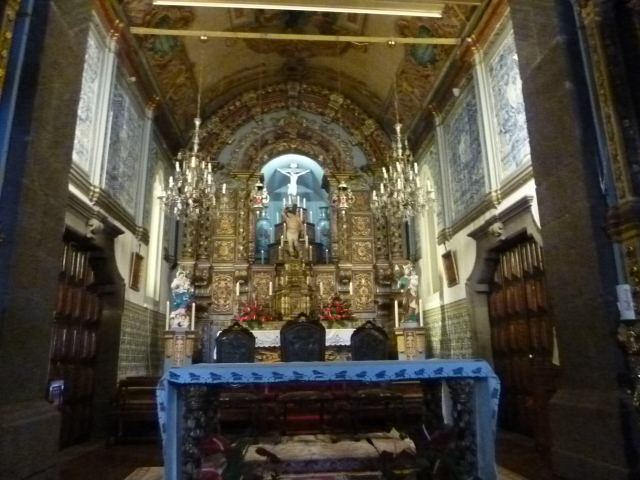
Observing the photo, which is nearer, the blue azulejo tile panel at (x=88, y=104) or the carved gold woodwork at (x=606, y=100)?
the carved gold woodwork at (x=606, y=100)

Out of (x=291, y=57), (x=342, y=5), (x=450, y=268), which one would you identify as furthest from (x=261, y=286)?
(x=342, y=5)

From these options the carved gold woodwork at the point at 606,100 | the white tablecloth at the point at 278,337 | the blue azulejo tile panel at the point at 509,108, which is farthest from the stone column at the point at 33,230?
the white tablecloth at the point at 278,337

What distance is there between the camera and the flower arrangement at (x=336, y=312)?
1070 cm

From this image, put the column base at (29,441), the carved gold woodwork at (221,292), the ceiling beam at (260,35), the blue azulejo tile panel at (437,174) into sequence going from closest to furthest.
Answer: the column base at (29,441) → the ceiling beam at (260,35) → the blue azulejo tile panel at (437,174) → the carved gold woodwork at (221,292)

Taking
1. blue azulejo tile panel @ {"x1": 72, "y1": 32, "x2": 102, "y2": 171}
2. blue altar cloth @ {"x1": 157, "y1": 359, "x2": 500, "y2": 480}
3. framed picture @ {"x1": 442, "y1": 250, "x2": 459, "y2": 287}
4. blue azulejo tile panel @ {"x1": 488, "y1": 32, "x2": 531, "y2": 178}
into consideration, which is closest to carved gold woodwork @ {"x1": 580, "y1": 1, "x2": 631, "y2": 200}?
blue altar cloth @ {"x1": 157, "y1": 359, "x2": 500, "y2": 480}

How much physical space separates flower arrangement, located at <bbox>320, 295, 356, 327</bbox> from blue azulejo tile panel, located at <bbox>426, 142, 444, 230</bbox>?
2912 millimetres

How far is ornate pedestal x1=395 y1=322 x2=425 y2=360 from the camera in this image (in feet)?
30.5

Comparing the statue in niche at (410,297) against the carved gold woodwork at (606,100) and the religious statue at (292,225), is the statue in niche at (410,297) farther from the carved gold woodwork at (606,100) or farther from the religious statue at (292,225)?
the carved gold woodwork at (606,100)

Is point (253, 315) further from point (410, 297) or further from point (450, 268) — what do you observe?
point (450, 268)

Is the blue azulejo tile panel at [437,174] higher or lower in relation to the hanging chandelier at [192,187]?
higher

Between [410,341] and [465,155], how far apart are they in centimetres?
380

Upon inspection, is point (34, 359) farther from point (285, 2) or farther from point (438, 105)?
point (438, 105)

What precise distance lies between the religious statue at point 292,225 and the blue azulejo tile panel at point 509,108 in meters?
5.44

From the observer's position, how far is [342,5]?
6617 millimetres
